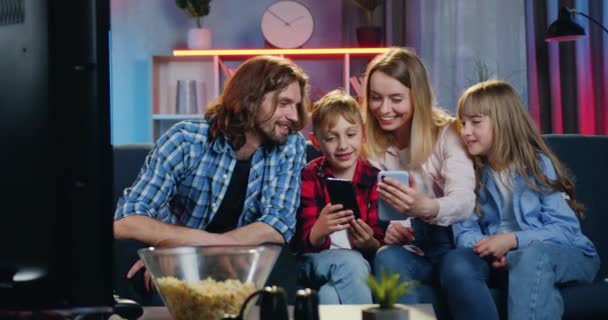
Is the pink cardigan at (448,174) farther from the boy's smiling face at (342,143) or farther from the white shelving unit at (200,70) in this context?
the white shelving unit at (200,70)

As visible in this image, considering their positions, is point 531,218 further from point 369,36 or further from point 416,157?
point 369,36

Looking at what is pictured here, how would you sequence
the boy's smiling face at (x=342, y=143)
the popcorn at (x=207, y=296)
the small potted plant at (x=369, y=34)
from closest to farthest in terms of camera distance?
1. the popcorn at (x=207, y=296)
2. the boy's smiling face at (x=342, y=143)
3. the small potted plant at (x=369, y=34)

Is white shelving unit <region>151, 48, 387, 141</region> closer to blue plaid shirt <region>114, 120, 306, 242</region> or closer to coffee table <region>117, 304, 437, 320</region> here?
blue plaid shirt <region>114, 120, 306, 242</region>

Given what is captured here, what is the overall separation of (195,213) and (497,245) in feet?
2.68

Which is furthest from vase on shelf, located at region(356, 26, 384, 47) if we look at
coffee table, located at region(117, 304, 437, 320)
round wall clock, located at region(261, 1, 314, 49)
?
coffee table, located at region(117, 304, 437, 320)

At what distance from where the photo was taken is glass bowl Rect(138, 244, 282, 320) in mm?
1234

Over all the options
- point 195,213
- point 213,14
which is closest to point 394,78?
point 195,213

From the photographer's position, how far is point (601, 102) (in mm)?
4047

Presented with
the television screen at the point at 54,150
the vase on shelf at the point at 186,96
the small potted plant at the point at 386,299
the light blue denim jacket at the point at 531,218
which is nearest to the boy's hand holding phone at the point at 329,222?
the light blue denim jacket at the point at 531,218

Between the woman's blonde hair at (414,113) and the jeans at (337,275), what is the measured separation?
368mm

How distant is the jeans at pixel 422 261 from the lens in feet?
7.96

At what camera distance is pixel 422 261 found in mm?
2539

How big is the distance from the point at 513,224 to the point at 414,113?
0.43 meters

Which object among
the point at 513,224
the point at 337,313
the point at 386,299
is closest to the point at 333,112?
the point at 513,224
